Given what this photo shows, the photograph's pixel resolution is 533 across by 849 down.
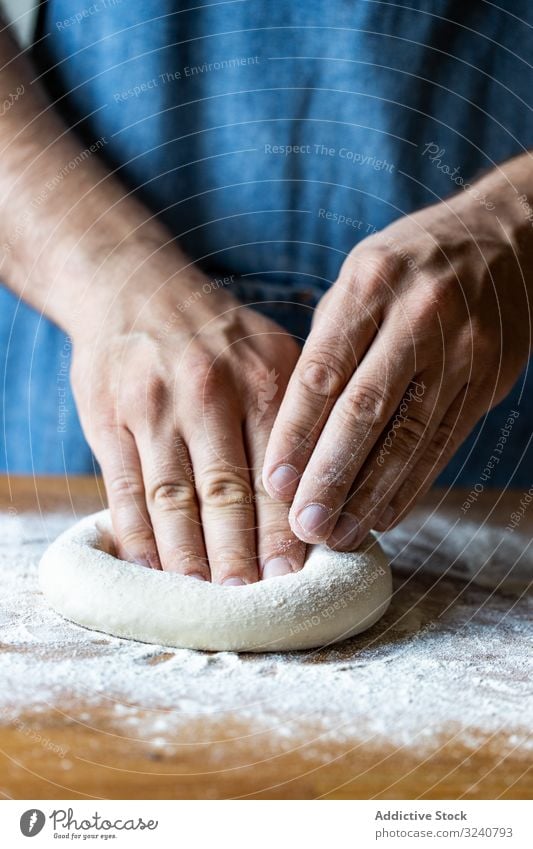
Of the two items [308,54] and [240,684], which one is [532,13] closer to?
[308,54]

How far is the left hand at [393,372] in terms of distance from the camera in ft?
2.29

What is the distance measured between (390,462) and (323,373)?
4.0 inches

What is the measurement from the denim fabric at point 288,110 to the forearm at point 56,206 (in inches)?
2.5

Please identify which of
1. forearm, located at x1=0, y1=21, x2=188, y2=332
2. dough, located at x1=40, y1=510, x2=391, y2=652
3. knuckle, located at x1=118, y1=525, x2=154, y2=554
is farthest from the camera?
forearm, located at x1=0, y1=21, x2=188, y2=332

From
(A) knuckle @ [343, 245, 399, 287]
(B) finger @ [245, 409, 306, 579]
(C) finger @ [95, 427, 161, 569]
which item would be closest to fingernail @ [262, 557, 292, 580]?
(B) finger @ [245, 409, 306, 579]

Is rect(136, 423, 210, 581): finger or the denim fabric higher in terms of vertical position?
the denim fabric

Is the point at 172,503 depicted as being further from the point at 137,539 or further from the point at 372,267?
the point at 372,267

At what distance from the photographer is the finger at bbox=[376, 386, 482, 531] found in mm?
760

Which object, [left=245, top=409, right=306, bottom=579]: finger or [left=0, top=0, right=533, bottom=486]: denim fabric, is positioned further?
[left=0, top=0, right=533, bottom=486]: denim fabric

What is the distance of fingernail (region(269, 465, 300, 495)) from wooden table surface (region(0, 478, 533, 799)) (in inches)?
8.7

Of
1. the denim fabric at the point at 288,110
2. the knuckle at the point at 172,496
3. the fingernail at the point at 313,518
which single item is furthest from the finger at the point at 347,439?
the denim fabric at the point at 288,110

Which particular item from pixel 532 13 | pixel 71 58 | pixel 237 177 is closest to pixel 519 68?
pixel 532 13

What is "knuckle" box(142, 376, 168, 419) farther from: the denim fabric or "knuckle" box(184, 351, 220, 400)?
the denim fabric
